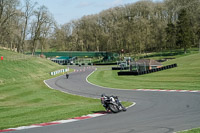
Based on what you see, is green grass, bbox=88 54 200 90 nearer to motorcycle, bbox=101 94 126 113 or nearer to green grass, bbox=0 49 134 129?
green grass, bbox=0 49 134 129

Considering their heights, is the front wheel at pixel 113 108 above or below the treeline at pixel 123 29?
below

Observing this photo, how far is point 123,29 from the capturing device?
128 m

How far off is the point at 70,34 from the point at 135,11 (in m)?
38.2

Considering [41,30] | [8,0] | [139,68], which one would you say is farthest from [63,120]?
[41,30]

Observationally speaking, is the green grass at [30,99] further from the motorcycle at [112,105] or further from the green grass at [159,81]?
the green grass at [159,81]

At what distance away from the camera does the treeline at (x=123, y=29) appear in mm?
90812

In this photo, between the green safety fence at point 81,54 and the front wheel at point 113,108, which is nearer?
the front wheel at point 113,108

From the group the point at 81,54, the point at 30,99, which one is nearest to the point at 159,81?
the point at 30,99

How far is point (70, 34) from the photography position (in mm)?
153625

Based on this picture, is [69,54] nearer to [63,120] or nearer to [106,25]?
[106,25]

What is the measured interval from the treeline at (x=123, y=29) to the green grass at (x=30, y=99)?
2467 cm

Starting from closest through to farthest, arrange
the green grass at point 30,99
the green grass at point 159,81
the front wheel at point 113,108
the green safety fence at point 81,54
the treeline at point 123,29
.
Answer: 1. the front wheel at point 113,108
2. the green grass at point 30,99
3. the green grass at point 159,81
4. the treeline at point 123,29
5. the green safety fence at point 81,54

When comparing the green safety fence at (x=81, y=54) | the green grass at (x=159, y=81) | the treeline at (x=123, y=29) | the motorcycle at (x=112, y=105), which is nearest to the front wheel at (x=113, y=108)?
the motorcycle at (x=112, y=105)

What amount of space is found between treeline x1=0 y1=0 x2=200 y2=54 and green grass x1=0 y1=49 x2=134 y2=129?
24.7 m
